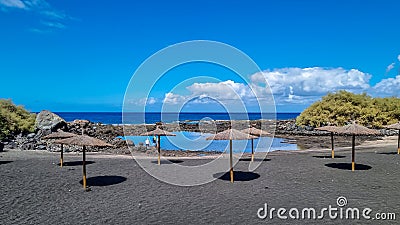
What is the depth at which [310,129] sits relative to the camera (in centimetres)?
3797

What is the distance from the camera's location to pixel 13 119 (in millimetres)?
27672

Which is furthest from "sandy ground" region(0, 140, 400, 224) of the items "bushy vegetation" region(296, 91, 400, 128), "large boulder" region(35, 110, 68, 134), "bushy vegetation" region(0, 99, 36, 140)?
"bushy vegetation" region(296, 91, 400, 128)

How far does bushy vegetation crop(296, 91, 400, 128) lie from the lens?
35.4 meters

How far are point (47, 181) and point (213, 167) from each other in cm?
687

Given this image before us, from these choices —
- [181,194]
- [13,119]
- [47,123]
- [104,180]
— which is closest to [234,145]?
[47,123]

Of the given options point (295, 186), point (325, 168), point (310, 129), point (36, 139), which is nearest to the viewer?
point (295, 186)

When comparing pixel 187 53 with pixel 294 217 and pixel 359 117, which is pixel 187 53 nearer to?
pixel 294 217

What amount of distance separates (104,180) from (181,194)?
3.50 meters

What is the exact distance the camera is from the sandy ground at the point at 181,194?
733 cm

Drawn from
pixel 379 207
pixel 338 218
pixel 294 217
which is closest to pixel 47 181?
pixel 294 217

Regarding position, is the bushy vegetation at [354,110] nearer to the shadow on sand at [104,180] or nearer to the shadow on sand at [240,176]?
the shadow on sand at [240,176]

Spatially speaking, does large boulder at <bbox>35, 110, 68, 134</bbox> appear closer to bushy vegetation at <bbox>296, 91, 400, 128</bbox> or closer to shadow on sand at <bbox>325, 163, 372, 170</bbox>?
shadow on sand at <bbox>325, 163, 372, 170</bbox>

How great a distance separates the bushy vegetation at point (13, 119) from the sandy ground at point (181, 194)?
1484cm

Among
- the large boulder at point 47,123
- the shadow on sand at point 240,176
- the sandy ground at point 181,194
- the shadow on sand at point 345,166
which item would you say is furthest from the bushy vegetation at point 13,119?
the shadow on sand at point 345,166
